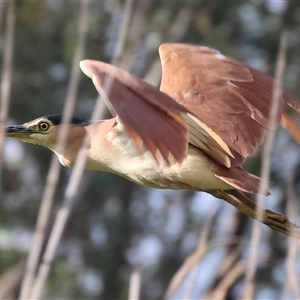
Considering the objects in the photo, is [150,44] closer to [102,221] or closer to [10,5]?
[102,221]

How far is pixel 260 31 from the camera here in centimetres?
678

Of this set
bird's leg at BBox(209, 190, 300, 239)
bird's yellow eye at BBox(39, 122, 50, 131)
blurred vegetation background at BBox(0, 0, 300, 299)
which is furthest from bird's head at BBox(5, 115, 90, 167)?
blurred vegetation background at BBox(0, 0, 300, 299)

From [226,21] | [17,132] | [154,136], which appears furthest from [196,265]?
[226,21]

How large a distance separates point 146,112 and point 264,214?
0.86 metres

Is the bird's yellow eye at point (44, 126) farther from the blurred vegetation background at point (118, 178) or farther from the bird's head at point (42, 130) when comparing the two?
the blurred vegetation background at point (118, 178)

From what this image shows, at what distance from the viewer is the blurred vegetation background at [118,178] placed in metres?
6.39

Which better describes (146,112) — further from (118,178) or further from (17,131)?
(118,178)

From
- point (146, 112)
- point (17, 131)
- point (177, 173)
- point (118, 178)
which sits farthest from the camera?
point (118, 178)

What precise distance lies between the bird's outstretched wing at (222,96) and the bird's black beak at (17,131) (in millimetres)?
474

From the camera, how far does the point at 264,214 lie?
115 inches

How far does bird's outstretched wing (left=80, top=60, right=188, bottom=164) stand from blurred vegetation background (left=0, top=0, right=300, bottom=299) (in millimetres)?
3786

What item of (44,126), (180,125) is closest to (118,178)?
(44,126)

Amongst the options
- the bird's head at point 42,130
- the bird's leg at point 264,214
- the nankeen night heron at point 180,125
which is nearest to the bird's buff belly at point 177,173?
the nankeen night heron at point 180,125

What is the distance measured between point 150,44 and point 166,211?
1.62 m
